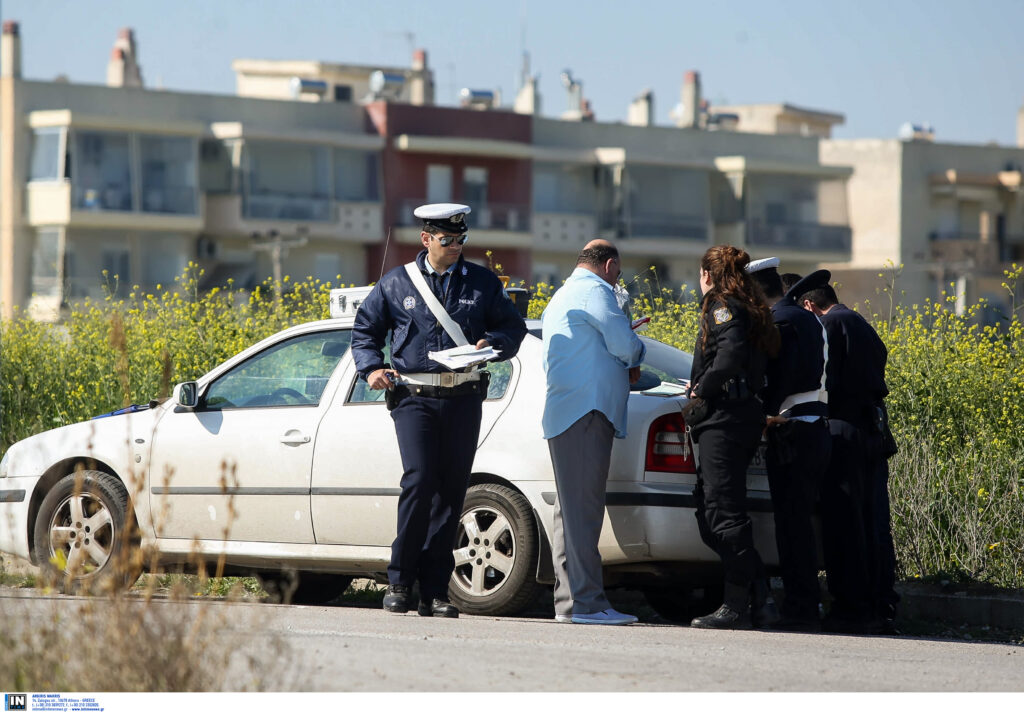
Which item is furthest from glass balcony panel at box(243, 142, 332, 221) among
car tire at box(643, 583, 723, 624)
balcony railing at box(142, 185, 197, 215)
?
car tire at box(643, 583, 723, 624)

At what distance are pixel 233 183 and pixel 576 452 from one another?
45.9m

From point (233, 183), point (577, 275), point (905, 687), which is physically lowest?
point (905, 687)

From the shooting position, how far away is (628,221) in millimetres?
60375

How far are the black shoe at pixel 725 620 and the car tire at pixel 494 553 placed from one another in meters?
0.86

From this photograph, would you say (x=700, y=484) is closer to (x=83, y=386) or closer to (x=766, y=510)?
(x=766, y=510)

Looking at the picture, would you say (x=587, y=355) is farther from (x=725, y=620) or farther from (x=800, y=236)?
(x=800, y=236)

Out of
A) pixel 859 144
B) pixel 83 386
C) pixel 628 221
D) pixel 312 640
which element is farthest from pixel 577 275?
pixel 859 144

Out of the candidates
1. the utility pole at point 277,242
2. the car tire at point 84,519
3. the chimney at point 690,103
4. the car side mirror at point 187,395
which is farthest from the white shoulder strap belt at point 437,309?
the chimney at point 690,103

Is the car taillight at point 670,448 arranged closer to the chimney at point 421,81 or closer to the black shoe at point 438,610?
the black shoe at point 438,610

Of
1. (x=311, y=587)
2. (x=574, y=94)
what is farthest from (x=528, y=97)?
(x=311, y=587)

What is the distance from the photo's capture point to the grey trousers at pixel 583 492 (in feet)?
27.2

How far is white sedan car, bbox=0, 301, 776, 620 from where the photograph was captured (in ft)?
27.7

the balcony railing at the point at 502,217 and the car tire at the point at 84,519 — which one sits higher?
the balcony railing at the point at 502,217

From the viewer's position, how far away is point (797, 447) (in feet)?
27.8
